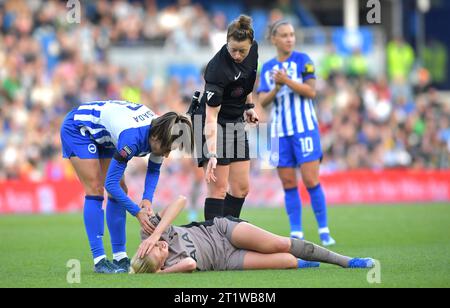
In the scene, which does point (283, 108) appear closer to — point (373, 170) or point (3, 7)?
point (373, 170)

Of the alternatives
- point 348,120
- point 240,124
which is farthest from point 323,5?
point 240,124

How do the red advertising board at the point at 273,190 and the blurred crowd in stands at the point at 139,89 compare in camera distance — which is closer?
the red advertising board at the point at 273,190

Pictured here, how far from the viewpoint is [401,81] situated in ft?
87.0

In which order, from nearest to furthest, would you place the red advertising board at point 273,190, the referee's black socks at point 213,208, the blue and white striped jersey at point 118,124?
the blue and white striped jersey at point 118,124
the referee's black socks at point 213,208
the red advertising board at point 273,190

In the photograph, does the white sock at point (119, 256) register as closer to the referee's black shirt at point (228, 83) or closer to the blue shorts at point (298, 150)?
the referee's black shirt at point (228, 83)

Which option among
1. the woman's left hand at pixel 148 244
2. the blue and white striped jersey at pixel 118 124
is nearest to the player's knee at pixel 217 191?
the blue and white striped jersey at pixel 118 124

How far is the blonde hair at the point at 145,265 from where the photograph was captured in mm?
8438

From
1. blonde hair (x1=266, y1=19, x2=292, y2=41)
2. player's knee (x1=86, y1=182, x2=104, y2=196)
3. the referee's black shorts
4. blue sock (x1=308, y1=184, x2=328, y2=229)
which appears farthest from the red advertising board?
player's knee (x1=86, y1=182, x2=104, y2=196)

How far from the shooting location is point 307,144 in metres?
12.2

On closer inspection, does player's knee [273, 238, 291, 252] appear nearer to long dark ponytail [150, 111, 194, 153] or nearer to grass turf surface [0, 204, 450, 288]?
grass turf surface [0, 204, 450, 288]

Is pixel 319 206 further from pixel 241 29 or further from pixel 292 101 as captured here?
pixel 241 29

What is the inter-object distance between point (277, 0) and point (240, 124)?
1968 cm

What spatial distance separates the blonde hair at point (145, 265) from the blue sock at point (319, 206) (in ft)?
12.9

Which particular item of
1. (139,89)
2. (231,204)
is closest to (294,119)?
(231,204)
